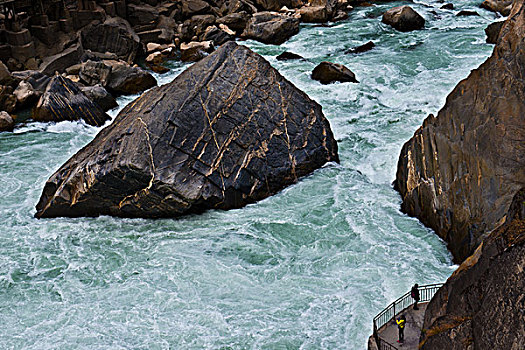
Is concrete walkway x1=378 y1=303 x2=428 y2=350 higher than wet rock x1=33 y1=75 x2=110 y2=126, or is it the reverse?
concrete walkway x1=378 y1=303 x2=428 y2=350

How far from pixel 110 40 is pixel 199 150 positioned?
1354cm

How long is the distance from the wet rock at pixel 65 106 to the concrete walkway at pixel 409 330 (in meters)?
13.2

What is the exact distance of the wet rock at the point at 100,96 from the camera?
20750 millimetres

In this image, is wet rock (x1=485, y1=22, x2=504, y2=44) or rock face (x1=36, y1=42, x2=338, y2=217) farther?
wet rock (x1=485, y1=22, x2=504, y2=44)

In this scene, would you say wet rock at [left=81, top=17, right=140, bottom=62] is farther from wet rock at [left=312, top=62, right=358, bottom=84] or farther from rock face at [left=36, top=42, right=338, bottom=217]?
rock face at [left=36, top=42, right=338, bottom=217]

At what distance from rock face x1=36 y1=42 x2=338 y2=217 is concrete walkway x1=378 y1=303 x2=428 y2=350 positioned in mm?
5650

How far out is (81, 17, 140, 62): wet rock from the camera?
25.6 metres

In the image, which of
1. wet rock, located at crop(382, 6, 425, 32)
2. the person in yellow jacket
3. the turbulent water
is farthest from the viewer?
wet rock, located at crop(382, 6, 425, 32)

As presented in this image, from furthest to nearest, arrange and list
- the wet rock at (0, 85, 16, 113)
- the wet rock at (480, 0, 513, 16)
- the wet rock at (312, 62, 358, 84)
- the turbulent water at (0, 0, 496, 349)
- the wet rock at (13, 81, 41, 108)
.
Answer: the wet rock at (480, 0, 513, 16)
the wet rock at (312, 62, 358, 84)
the wet rock at (13, 81, 41, 108)
the wet rock at (0, 85, 16, 113)
the turbulent water at (0, 0, 496, 349)

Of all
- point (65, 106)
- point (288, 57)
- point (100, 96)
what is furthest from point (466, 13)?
point (65, 106)

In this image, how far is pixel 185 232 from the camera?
13539 millimetres

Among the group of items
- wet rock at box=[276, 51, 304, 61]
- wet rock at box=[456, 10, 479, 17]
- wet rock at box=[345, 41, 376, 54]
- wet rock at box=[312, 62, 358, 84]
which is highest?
wet rock at box=[312, 62, 358, 84]

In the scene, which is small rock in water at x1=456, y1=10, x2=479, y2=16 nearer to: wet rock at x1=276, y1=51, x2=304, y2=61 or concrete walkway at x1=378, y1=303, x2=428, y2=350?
wet rock at x1=276, y1=51, x2=304, y2=61

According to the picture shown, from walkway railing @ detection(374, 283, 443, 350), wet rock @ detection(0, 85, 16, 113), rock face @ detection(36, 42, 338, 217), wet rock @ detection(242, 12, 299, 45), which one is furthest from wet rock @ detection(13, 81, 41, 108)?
walkway railing @ detection(374, 283, 443, 350)
